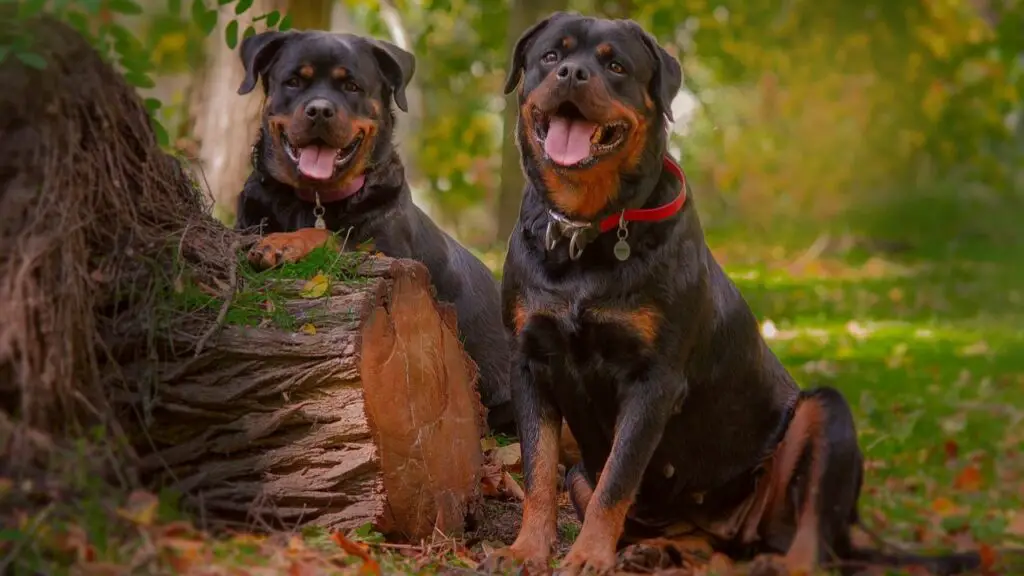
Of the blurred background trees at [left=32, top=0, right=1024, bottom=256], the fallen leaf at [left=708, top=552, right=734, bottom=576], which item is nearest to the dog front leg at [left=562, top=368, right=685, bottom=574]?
the fallen leaf at [left=708, top=552, right=734, bottom=576]

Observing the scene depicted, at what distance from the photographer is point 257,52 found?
5555mm

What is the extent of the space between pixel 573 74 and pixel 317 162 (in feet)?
5.57

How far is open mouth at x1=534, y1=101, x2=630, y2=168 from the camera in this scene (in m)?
4.23

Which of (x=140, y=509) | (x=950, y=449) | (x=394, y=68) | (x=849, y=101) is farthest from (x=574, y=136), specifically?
(x=849, y=101)

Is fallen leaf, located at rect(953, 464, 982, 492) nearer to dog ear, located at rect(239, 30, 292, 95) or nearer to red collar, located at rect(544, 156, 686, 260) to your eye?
red collar, located at rect(544, 156, 686, 260)

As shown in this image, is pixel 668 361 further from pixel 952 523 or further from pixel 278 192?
pixel 278 192

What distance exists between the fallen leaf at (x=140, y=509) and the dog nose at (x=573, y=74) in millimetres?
1914

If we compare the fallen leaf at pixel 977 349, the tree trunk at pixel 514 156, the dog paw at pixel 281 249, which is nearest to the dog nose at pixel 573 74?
the dog paw at pixel 281 249

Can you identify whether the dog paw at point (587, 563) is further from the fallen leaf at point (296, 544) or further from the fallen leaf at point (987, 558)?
the fallen leaf at point (987, 558)

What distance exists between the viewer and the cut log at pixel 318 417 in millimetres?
3963

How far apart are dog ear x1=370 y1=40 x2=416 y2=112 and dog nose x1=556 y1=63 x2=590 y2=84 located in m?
1.73

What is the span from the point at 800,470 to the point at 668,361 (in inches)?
25.2

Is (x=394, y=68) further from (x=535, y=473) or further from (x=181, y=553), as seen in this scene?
(x=181, y=553)

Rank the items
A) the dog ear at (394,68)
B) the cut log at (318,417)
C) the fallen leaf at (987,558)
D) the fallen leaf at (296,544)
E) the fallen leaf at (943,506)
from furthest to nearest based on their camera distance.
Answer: the dog ear at (394,68) → the fallen leaf at (943,506) → the fallen leaf at (987,558) → the cut log at (318,417) → the fallen leaf at (296,544)
